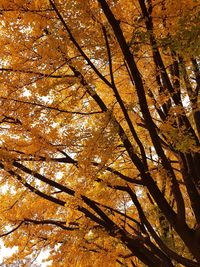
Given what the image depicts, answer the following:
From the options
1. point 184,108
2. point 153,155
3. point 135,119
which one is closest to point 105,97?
point 135,119

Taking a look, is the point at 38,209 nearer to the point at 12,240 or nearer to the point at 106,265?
the point at 12,240

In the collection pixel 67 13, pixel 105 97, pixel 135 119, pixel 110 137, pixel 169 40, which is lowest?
pixel 110 137

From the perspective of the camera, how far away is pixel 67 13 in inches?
126

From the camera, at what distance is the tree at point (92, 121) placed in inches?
127

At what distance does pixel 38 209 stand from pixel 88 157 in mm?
2099

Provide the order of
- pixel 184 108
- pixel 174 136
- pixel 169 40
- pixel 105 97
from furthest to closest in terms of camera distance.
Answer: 1. pixel 105 97
2. pixel 184 108
3. pixel 174 136
4. pixel 169 40

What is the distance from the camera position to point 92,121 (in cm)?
595

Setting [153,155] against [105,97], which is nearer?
[105,97]

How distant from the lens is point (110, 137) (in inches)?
143

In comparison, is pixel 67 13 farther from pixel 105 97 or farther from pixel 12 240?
pixel 12 240

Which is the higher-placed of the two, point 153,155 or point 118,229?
point 153,155

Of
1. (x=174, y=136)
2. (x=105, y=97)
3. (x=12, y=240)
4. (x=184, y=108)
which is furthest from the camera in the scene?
(x=105, y=97)

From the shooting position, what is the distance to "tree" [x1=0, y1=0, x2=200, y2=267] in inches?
127

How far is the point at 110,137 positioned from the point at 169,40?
1337mm
